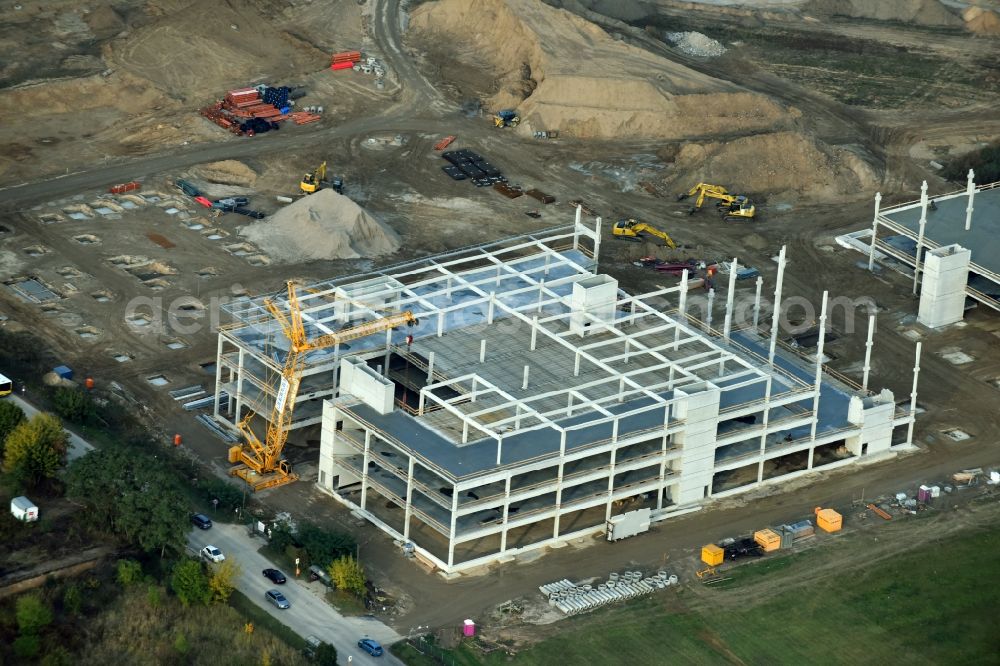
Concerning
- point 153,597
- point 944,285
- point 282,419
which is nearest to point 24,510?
point 153,597

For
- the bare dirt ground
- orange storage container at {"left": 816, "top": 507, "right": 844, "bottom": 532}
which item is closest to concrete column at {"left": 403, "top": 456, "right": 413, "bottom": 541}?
the bare dirt ground

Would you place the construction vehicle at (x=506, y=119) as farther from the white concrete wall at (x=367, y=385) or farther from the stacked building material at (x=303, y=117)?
the white concrete wall at (x=367, y=385)

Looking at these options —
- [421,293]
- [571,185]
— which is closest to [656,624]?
[421,293]

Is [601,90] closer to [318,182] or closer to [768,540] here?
[318,182]

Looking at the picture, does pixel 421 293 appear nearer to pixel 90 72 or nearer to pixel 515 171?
pixel 515 171

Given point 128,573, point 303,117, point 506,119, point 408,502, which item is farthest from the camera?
point 506,119

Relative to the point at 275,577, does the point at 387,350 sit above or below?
above

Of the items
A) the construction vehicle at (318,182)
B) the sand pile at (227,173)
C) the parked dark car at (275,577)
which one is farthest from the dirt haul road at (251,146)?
the parked dark car at (275,577)
